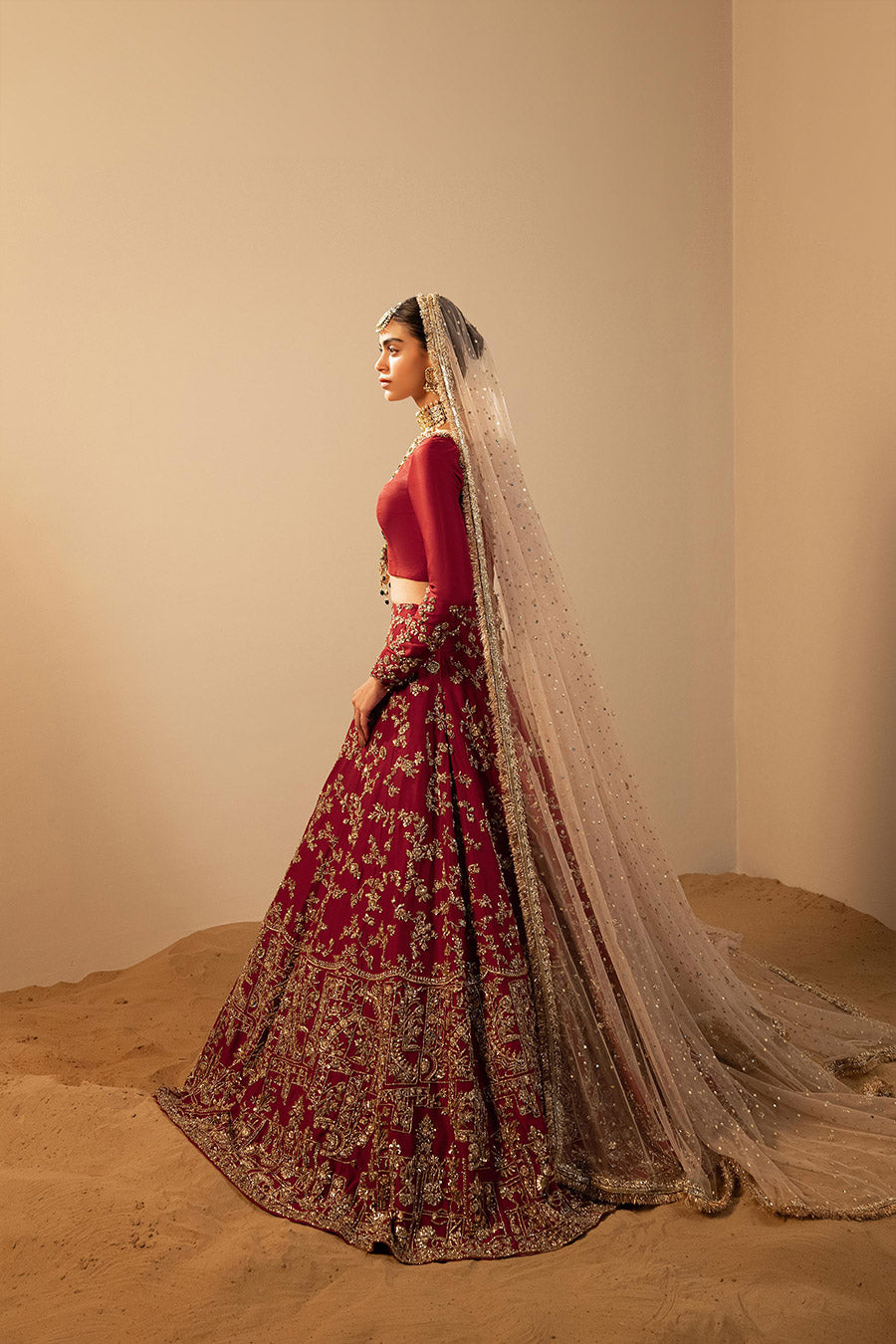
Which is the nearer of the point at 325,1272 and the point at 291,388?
the point at 325,1272

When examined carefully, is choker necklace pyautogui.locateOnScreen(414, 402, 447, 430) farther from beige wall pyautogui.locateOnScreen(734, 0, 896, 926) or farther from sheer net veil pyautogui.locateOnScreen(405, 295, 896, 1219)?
beige wall pyautogui.locateOnScreen(734, 0, 896, 926)

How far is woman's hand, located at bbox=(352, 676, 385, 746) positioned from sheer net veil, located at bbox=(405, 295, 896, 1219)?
0.75 feet

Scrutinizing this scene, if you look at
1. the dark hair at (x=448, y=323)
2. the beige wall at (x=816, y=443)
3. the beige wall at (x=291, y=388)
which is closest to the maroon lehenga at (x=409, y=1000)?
the dark hair at (x=448, y=323)

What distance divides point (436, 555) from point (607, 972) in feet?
2.83

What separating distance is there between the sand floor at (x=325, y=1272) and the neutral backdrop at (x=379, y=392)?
1.41 metres

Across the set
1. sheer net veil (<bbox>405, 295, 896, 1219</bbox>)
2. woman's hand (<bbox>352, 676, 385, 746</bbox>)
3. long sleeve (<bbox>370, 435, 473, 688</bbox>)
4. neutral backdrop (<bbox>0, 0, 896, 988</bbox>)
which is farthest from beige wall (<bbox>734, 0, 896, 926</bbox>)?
woman's hand (<bbox>352, 676, 385, 746</bbox>)

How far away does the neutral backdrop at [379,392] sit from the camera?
3332 mm

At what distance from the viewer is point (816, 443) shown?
11.7 feet

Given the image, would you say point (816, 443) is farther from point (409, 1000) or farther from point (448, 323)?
point (409, 1000)

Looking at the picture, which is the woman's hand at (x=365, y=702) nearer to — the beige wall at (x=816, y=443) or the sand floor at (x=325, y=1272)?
the sand floor at (x=325, y=1272)

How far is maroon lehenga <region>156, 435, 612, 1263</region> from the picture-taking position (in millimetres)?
1915

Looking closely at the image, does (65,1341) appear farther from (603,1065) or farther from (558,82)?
(558,82)

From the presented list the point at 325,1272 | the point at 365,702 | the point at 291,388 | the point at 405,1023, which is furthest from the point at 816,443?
the point at 325,1272

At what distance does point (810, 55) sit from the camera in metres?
3.48
